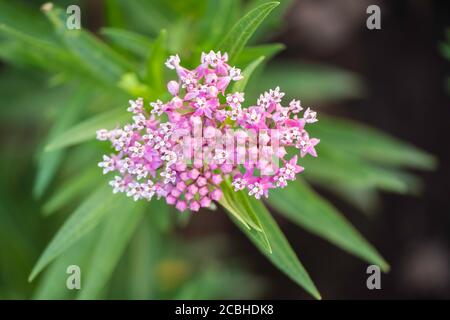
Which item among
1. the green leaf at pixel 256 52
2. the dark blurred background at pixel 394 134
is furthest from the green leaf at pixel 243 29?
the dark blurred background at pixel 394 134

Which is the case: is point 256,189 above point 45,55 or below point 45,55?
below

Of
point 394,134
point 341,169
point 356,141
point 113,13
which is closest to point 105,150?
point 113,13

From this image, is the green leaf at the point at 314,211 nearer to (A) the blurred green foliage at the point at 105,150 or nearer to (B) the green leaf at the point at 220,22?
(A) the blurred green foliage at the point at 105,150

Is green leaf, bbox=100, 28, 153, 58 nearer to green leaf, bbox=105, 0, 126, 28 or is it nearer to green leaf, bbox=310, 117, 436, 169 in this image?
green leaf, bbox=105, 0, 126, 28

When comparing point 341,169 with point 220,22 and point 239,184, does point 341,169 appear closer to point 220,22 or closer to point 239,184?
point 220,22

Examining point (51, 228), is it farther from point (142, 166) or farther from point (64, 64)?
point (142, 166)

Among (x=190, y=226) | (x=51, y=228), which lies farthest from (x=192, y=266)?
(x=51, y=228)
